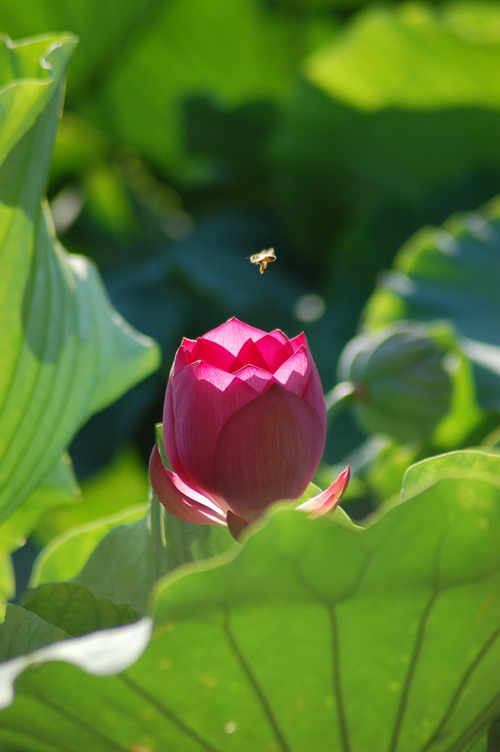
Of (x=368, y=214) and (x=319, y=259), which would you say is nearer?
(x=368, y=214)

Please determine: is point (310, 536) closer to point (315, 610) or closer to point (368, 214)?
point (315, 610)

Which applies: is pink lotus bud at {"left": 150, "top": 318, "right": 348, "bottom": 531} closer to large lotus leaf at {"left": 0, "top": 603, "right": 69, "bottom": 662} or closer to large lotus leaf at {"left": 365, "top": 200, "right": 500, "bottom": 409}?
large lotus leaf at {"left": 0, "top": 603, "right": 69, "bottom": 662}

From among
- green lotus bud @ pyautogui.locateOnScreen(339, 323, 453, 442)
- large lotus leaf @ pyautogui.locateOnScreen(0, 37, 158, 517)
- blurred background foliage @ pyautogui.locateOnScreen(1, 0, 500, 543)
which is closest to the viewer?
large lotus leaf @ pyautogui.locateOnScreen(0, 37, 158, 517)

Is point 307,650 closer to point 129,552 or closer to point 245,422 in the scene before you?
point 245,422

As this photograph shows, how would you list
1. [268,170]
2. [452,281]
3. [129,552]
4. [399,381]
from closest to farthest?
[129,552], [399,381], [452,281], [268,170]

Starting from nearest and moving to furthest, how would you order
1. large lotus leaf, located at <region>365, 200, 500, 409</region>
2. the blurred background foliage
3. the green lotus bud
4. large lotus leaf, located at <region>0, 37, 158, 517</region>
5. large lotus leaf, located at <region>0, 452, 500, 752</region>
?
1. large lotus leaf, located at <region>0, 452, 500, 752</region>
2. large lotus leaf, located at <region>0, 37, 158, 517</region>
3. the green lotus bud
4. large lotus leaf, located at <region>365, 200, 500, 409</region>
5. the blurred background foliage

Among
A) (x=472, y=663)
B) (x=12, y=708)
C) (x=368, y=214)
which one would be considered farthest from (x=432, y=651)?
(x=368, y=214)

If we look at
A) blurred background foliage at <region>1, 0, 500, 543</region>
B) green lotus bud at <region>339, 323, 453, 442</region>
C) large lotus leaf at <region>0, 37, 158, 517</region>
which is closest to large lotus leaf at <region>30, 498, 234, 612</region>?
large lotus leaf at <region>0, 37, 158, 517</region>

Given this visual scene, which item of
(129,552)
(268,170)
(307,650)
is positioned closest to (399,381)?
(129,552)
